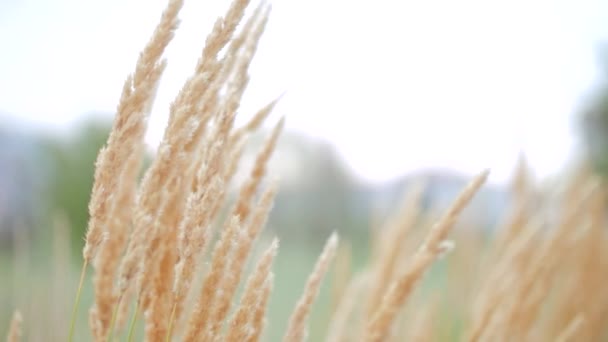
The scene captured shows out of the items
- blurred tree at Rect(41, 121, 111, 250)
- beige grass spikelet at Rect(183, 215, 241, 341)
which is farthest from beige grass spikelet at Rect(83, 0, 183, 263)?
blurred tree at Rect(41, 121, 111, 250)

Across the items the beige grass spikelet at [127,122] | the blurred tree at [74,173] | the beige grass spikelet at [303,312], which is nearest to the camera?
the beige grass spikelet at [127,122]

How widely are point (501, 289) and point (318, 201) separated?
12297mm

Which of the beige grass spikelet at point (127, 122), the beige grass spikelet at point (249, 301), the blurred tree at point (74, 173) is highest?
the blurred tree at point (74, 173)

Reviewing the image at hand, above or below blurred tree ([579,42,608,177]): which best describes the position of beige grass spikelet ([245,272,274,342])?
below

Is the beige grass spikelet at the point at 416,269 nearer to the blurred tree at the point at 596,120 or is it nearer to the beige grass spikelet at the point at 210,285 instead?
the beige grass spikelet at the point at 210,285

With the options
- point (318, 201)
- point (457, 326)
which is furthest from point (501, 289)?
point (318, 201)

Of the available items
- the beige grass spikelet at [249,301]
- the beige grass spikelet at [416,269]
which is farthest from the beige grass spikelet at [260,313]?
the beige grass spikelet at [416,269]

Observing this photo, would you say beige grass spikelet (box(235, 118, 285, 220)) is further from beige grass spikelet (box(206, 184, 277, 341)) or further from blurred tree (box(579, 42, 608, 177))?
blurred tree (box(579, 42, 608, 177))

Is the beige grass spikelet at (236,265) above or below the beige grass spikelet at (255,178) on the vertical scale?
below

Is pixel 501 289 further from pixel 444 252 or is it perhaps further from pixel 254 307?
pixel 254 307

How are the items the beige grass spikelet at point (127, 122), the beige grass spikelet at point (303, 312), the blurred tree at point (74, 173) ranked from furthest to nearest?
the blurred tree at point (74, 173)
the beige grass spikelet at point (303, 312)
the beige grass spikelet at point (127, 122)

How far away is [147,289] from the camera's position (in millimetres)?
712

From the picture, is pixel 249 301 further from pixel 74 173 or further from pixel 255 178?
pixel 74 173

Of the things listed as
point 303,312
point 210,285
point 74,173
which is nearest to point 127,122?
point 210,285
